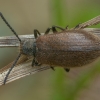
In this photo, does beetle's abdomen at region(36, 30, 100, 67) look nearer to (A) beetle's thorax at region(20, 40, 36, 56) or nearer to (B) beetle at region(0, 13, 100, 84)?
(B) beetle at region(0, 13, 100, 84)

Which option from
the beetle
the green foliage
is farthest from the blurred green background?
the beetle

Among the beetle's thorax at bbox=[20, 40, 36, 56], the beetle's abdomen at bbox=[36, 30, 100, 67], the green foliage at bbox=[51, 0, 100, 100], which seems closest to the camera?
the beetle's abdomen at bbox=[36, 30, 100, 67]

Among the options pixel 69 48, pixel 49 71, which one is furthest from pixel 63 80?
pixel 49 71

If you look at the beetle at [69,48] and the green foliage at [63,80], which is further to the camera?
the green foliage at [63,80]

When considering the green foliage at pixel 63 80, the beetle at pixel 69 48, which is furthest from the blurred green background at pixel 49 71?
the beetle at pixel 69 48

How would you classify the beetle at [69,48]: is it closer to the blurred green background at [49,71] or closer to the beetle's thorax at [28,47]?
the beetle's thorax at [28,47]

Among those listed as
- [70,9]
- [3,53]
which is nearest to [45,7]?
[70,9]

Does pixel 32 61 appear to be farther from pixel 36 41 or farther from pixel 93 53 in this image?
pixel 93 53
